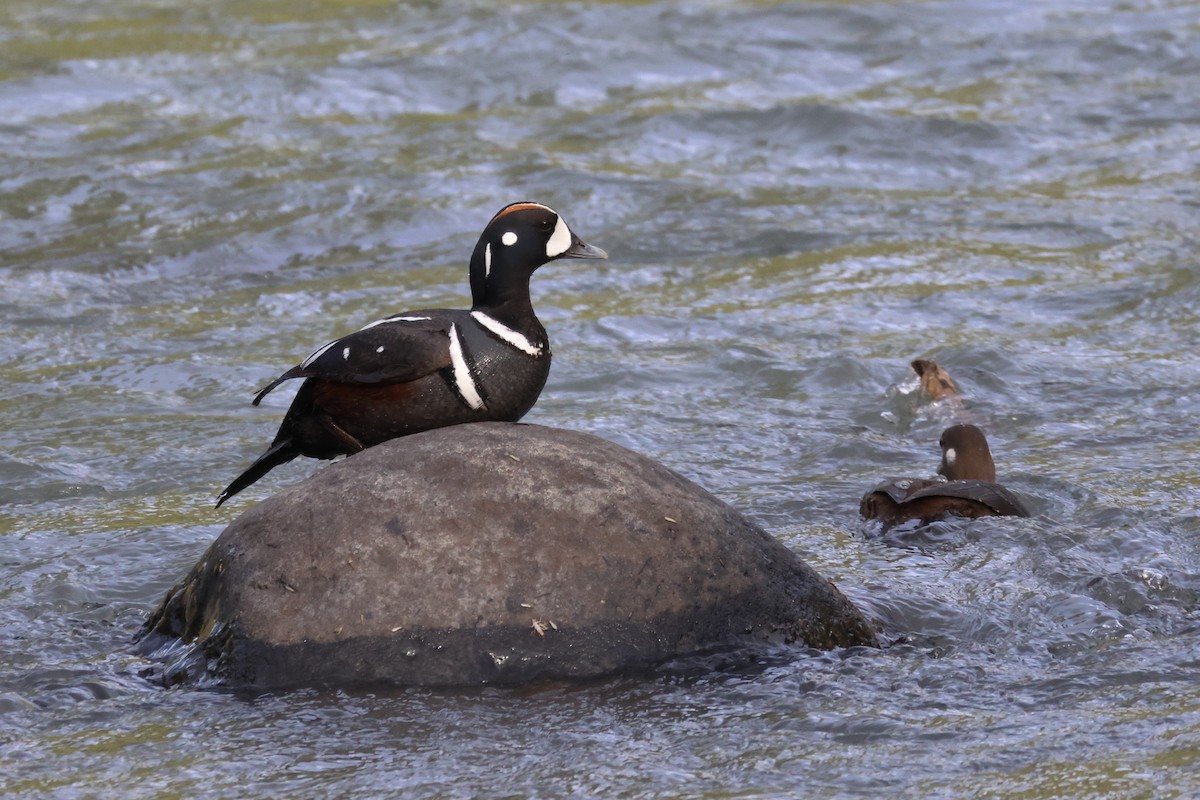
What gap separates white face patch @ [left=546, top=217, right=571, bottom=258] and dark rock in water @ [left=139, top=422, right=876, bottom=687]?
0.78 meters

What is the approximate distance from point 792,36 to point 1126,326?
7.79 m

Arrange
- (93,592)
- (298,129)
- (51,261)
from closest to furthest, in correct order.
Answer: (93,592), (51,261), (298,129)

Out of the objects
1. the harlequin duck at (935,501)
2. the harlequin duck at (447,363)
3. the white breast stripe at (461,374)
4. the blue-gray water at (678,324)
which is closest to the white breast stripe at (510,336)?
the harlequin duck at (447,363)

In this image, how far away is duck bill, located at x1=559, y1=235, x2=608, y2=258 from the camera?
19.2 ft

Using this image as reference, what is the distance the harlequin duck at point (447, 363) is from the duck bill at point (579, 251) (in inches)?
3.1

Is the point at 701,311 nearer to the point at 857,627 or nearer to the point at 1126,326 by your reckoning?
the point at 1126,326

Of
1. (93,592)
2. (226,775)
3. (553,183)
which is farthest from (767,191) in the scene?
(226,775)

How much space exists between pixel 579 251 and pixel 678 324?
3883mm

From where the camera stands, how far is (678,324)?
977 centimetres

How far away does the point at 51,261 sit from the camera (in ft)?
35.3

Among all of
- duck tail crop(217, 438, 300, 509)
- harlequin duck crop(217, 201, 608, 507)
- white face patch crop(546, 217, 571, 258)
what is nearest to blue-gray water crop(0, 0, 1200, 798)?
duck tail crop(217, 438, 300, 509)

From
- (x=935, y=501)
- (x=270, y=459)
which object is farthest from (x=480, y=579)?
(x=935, y=501)

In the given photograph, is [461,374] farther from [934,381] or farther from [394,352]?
[934,381]

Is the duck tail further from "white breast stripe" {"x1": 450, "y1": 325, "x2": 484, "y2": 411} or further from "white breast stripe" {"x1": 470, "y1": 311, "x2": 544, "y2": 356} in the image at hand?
"white breast stripe" {"x1": 470, "y1": 311, "x2": 544, "y2": 356}
